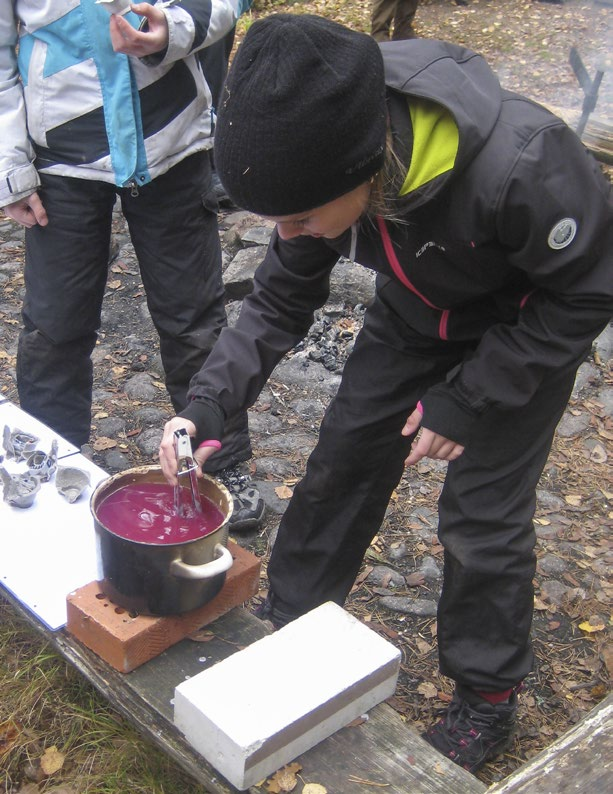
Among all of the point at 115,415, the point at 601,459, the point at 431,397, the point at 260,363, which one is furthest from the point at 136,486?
the point at 601,459

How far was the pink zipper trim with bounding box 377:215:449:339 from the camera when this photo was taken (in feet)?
7.70

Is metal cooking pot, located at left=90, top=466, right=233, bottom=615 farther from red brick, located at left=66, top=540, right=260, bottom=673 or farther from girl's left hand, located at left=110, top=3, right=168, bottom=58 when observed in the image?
girl's left hand, located at left=110, top=3, right=168, bottom=58

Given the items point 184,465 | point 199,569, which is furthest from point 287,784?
point 184,465

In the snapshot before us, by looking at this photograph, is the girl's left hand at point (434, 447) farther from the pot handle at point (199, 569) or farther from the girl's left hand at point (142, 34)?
the girl's left hand at point (142, 34)

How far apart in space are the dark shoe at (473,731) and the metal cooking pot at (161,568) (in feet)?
2.75

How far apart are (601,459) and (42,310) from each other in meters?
2.69

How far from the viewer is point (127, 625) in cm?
236

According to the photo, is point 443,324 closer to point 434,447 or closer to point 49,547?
point 434,447

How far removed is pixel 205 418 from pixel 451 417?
67 centimetres

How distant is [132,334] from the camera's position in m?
5.26

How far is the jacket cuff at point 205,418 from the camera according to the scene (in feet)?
8.21

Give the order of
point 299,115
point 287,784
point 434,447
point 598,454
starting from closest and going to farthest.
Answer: point 299,115
point 287,784
point 434,447
point 598,454

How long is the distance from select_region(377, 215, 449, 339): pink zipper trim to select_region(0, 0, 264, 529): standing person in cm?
118

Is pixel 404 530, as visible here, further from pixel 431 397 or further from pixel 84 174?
pixel 84 174
